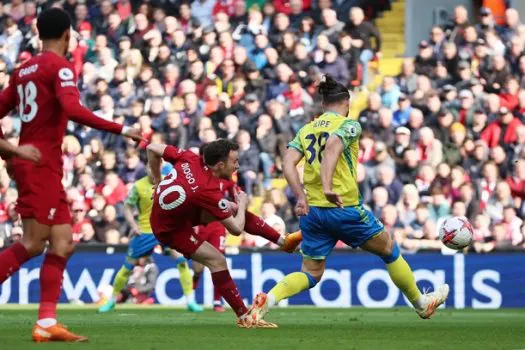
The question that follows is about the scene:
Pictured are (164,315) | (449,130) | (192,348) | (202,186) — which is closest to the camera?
(192,348)

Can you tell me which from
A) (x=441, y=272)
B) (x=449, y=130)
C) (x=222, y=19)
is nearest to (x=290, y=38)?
(x=222, y=19)

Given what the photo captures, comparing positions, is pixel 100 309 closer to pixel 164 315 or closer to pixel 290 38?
pixel 164 315

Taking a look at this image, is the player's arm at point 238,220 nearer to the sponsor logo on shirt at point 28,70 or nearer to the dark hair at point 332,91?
the dark hair at point 332,91

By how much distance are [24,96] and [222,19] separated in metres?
14.7

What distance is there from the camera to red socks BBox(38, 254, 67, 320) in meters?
10.8

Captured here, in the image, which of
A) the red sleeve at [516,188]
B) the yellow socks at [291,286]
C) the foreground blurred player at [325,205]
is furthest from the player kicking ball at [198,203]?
the red sleeve at [516,188]

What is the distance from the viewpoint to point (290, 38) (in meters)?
24.5

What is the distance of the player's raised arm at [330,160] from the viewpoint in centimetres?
1231

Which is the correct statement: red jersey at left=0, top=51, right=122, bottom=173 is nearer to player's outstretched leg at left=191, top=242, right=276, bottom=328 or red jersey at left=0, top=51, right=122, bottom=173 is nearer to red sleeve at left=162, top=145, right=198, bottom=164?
red sleeve at left=162, top=145, right=198, bottom=164

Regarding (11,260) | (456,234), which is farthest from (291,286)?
(11,260)

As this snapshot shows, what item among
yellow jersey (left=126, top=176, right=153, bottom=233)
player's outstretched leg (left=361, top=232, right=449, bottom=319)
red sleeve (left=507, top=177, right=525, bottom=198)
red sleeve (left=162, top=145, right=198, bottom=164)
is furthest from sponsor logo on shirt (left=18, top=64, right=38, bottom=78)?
red sleeve (left=507, top=177, right=525, bottom=198)

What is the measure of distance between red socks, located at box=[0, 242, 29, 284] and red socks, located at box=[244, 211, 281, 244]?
3.78 m

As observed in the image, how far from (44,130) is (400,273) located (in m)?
4.13

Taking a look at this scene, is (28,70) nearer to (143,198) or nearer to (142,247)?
(142,247)
